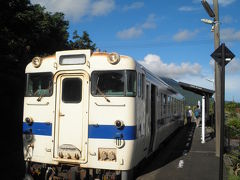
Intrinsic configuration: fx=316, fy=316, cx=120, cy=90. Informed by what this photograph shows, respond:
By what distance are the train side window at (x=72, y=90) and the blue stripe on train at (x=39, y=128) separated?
0.70 metres

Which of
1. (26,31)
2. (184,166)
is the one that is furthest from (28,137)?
(26,31)

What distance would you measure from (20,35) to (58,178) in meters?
8.48

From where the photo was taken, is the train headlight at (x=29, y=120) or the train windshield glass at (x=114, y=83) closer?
the train windshield glass at (x=114, y=83)

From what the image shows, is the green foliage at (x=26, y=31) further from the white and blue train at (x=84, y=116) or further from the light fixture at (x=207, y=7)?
the light fixture at (x=207, y=7)

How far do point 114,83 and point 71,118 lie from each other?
1230 mm

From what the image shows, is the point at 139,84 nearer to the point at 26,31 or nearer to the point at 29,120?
the point at 29,120

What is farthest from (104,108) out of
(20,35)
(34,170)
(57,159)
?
(20,35)

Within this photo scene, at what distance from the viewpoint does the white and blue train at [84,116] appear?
21.4 ft

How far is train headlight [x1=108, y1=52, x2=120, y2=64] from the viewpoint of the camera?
21.9ft

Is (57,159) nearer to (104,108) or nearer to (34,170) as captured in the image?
(34,170)

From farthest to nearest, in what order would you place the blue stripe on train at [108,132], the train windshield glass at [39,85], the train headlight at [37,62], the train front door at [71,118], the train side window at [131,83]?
the train headlight at [37,62], the train windshield glass at [39,85], the train front door at [71,118], the train side window at [131,83], the blue stripe on train at [108,132]

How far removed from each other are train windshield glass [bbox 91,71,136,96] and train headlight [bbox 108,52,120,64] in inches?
9.3

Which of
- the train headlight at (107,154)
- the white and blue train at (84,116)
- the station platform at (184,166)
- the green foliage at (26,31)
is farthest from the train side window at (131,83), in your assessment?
the green foliage at (26,31)

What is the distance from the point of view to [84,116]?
22.3 ft
